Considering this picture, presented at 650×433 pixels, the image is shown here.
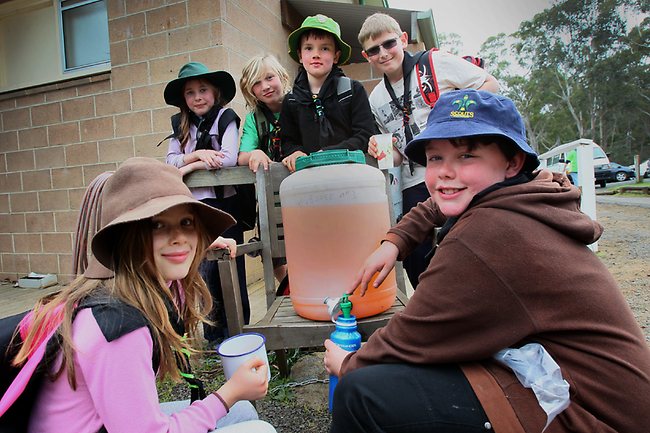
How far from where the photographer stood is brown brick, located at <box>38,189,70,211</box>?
5149mm

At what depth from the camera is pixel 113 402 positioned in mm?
1015

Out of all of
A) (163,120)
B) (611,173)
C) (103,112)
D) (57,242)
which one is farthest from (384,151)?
(611,173)

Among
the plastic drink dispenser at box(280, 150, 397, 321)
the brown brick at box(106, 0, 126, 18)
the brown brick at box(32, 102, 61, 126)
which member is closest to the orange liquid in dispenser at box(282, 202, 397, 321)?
the plastic drink dispenser at box(280, 150, 397, 321)

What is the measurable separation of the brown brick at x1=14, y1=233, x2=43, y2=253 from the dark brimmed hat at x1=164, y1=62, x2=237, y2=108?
3.38m

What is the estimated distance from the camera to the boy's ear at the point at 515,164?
127 cm

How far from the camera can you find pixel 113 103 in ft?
15.6

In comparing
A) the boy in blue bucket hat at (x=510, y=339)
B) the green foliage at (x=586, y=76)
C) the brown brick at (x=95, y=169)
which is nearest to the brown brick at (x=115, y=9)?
the brown brick at (x=95, y=169)

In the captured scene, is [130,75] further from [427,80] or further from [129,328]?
[129,328]

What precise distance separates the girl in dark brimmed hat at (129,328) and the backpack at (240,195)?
1531 mm

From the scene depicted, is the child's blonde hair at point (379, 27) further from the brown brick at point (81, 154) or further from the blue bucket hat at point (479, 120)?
the brown brick at point (81, 154)

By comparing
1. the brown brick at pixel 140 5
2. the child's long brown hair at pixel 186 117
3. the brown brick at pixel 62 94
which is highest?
the brown brick at pixel 140 5

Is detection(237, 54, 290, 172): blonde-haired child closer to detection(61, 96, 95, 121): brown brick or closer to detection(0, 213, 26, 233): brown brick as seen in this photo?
detection(61, 96, 95, 121): brown brick

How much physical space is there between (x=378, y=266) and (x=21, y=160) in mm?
A: 5359

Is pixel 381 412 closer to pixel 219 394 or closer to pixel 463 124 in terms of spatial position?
pixel 219 394
